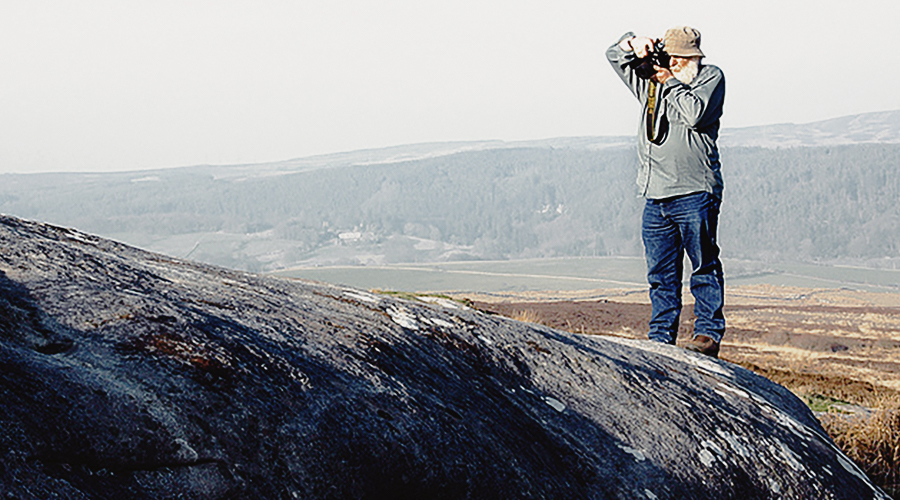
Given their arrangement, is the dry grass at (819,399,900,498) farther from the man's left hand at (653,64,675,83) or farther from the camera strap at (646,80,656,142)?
the man's left hand at (653,64,675,83)

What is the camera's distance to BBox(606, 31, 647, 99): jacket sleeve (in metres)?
6.22

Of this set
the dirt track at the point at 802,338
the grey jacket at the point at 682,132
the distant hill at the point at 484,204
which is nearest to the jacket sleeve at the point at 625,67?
the grey jacket at the point at 682,132

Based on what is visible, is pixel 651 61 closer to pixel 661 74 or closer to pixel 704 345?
pixel 661 74

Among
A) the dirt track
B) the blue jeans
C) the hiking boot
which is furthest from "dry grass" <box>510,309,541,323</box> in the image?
the hiking boot

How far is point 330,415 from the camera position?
2.46 m

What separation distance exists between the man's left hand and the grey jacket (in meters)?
0.06

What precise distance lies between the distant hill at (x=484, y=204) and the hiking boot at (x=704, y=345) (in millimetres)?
89291

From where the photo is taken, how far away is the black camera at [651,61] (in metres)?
6.08

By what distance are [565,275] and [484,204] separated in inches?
2488

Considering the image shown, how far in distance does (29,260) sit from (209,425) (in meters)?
1.26

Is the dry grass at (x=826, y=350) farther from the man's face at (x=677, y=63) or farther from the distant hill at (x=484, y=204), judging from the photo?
the distant hill at (x=484, y=204)

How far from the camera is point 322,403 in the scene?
2.50 m

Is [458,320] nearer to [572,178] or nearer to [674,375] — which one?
[674,375]

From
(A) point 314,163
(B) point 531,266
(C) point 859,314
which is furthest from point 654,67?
(A) point 314,163
